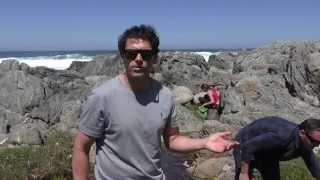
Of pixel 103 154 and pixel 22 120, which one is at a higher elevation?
pixel 103 154

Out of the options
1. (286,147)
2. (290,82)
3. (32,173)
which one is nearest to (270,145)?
(286,147)

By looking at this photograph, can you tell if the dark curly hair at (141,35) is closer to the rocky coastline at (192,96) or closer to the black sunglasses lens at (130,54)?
the black sunglasses lens at (130,54)

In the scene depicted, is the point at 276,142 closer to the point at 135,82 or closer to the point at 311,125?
the point at 311,125

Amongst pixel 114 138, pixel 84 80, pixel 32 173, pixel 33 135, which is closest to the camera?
pixel 114 138

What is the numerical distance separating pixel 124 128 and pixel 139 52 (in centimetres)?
57

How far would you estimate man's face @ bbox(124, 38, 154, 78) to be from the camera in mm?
4273

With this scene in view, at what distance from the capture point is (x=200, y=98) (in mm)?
24031

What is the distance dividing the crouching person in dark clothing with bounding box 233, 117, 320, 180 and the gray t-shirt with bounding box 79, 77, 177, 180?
2664 millimetres

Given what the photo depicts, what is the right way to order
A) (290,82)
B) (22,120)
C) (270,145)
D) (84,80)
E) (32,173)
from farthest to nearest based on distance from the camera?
(84,80) < (290,82) < (22,120) < (32,173) < (270,145)

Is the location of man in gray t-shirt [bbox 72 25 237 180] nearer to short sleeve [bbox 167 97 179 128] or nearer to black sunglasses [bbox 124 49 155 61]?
black sunglasses [bbox 124 49 155 61]

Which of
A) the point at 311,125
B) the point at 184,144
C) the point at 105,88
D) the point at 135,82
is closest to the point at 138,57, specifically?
the point at 135,82

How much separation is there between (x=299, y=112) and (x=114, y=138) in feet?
59.0

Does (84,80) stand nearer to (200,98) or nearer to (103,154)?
(200,98)

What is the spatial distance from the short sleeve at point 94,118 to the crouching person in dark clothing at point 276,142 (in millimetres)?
2981
